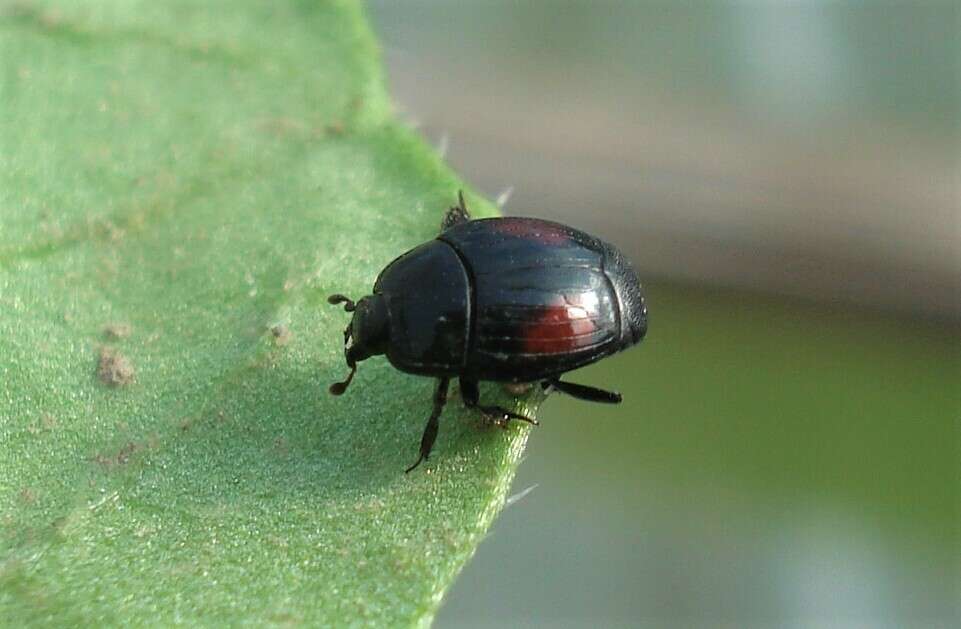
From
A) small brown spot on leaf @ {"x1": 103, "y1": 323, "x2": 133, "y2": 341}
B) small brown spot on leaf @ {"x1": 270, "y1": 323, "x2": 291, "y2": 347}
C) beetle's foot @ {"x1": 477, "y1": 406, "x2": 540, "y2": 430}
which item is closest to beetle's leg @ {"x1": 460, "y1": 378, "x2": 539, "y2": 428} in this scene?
beetle's foot @ {"x1": 477, "y1": 406, "x2": 540, "y2": 430}

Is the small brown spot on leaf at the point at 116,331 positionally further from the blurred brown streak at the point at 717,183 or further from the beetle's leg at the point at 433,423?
the blurred brown streak at the point at 717,183

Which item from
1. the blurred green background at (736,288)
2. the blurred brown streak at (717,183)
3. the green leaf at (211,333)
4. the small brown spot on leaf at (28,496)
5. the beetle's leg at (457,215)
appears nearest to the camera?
the green leaf at (211,333)

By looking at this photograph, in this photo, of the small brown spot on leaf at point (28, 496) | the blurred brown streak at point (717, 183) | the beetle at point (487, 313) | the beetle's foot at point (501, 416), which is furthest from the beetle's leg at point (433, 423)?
the blurred brown streak at point (717, 183)

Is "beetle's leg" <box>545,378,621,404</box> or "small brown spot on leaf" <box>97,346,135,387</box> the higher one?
"beetle's leg" <box>545,378,621,404</box>

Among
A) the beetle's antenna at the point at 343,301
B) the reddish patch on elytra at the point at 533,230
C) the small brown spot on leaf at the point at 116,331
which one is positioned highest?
the reddish patch on elytra at the point at 533,230

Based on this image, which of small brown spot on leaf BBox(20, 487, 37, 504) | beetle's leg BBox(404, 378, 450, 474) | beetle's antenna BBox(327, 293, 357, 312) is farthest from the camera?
beetle's antenna BBox(327, 293, 357, 312)

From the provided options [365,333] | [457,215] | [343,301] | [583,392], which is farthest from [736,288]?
[365,333]

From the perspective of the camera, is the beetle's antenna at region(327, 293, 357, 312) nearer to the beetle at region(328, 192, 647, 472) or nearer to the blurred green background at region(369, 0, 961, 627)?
the beetle at region(328, 192, 647, 472)

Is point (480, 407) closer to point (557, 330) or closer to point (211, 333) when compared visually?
point (557, 330)
